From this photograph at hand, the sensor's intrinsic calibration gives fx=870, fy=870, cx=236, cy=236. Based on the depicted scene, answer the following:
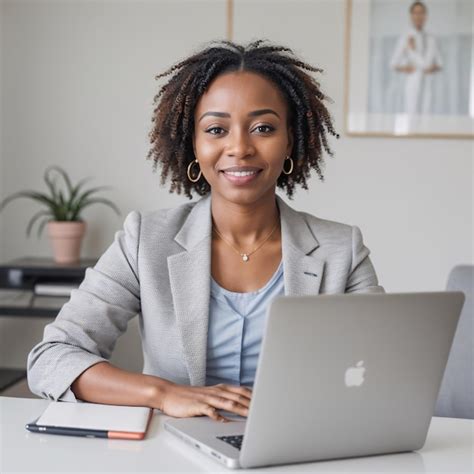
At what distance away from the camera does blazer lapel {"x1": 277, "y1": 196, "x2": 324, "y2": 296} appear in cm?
183

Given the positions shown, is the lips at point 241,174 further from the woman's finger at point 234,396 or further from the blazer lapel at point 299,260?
the woman's finger at point 234,396

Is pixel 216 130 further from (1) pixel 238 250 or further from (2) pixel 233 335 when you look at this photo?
(2) pixel 233 335

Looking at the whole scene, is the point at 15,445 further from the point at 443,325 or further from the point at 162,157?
the point at 162,157

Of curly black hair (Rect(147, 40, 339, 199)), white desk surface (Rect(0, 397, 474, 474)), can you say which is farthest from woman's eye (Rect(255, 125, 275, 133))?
white desk surface (Rect(0, 397, 474, 474))

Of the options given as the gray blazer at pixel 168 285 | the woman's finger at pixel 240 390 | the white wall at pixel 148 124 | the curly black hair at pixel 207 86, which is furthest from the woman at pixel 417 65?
the woman's finger at pixel 240 390

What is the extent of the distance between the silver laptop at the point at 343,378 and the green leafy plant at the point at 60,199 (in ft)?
7.81

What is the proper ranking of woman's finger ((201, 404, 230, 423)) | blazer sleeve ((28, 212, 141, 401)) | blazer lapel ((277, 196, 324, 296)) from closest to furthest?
woman's finger ((201, 404, 230, 423)) → blazer sleeve ((28, 212, 141, 401)) → blazer lapel ((277, 196, 324, 296))

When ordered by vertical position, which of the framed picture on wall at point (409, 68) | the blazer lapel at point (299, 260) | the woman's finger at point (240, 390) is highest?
the framed picture on wall at point (409, 68)

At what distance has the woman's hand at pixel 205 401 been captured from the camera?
1.46 m

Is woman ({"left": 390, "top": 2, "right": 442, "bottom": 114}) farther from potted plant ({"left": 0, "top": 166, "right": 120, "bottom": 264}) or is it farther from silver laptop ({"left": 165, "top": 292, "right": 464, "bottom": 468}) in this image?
silver laptop ({"left": 165, "top": 292, "right": 464, "bottom": 468})

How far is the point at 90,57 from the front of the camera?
12.3ft

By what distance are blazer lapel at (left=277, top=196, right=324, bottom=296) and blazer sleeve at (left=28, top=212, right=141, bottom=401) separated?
1.04 ft

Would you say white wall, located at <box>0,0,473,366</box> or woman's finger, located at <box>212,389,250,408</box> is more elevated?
white wall, located at <box>0,0,473,366</box>

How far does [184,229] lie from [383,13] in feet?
6.82
